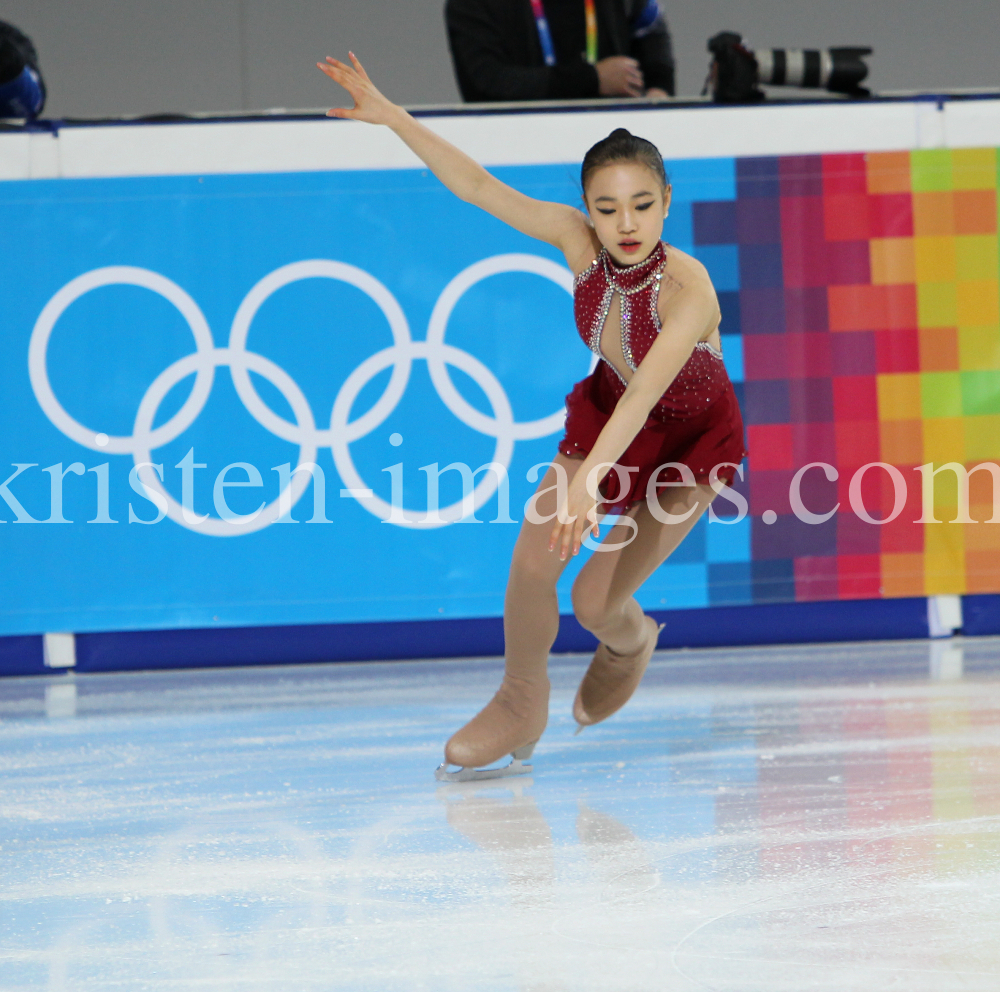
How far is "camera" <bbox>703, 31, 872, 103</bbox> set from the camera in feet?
12.1

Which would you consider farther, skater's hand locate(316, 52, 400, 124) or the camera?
the camera

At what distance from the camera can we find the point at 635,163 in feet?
6.76

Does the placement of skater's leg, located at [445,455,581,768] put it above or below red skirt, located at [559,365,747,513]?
below

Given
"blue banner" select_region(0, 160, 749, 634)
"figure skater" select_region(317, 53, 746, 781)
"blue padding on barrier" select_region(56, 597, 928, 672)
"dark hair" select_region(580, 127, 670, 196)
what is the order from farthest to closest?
"blue padding on barrier" select_region(56, 597, 928, 672) → "blue banner" select_region(0, 160, 749, 634) → "figure skater" select_region(317, 53, 746, 781) → "dark hair" select_region(580, 127, 670, 196)

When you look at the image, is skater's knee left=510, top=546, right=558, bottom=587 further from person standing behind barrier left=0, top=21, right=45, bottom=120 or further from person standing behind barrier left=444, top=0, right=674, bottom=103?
person standing behind barrier left=0, top=21, right=45, bottom=120

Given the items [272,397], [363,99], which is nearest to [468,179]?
[363,99]

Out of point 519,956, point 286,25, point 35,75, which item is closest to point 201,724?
point 519,956

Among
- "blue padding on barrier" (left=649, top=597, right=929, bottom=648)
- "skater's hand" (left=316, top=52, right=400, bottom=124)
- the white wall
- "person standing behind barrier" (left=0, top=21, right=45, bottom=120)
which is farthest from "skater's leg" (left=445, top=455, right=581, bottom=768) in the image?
the white wall

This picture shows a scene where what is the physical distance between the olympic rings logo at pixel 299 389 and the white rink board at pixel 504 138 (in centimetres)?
32

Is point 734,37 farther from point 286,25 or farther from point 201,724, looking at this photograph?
point 286,25

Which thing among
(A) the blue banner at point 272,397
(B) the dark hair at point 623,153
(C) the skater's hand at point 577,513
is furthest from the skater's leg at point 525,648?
(A) the blue banner at point 272,397

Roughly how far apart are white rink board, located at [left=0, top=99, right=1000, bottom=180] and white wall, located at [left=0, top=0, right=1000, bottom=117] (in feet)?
11.0

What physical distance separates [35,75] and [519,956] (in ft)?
10.9

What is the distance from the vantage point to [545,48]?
3979 millimetres
